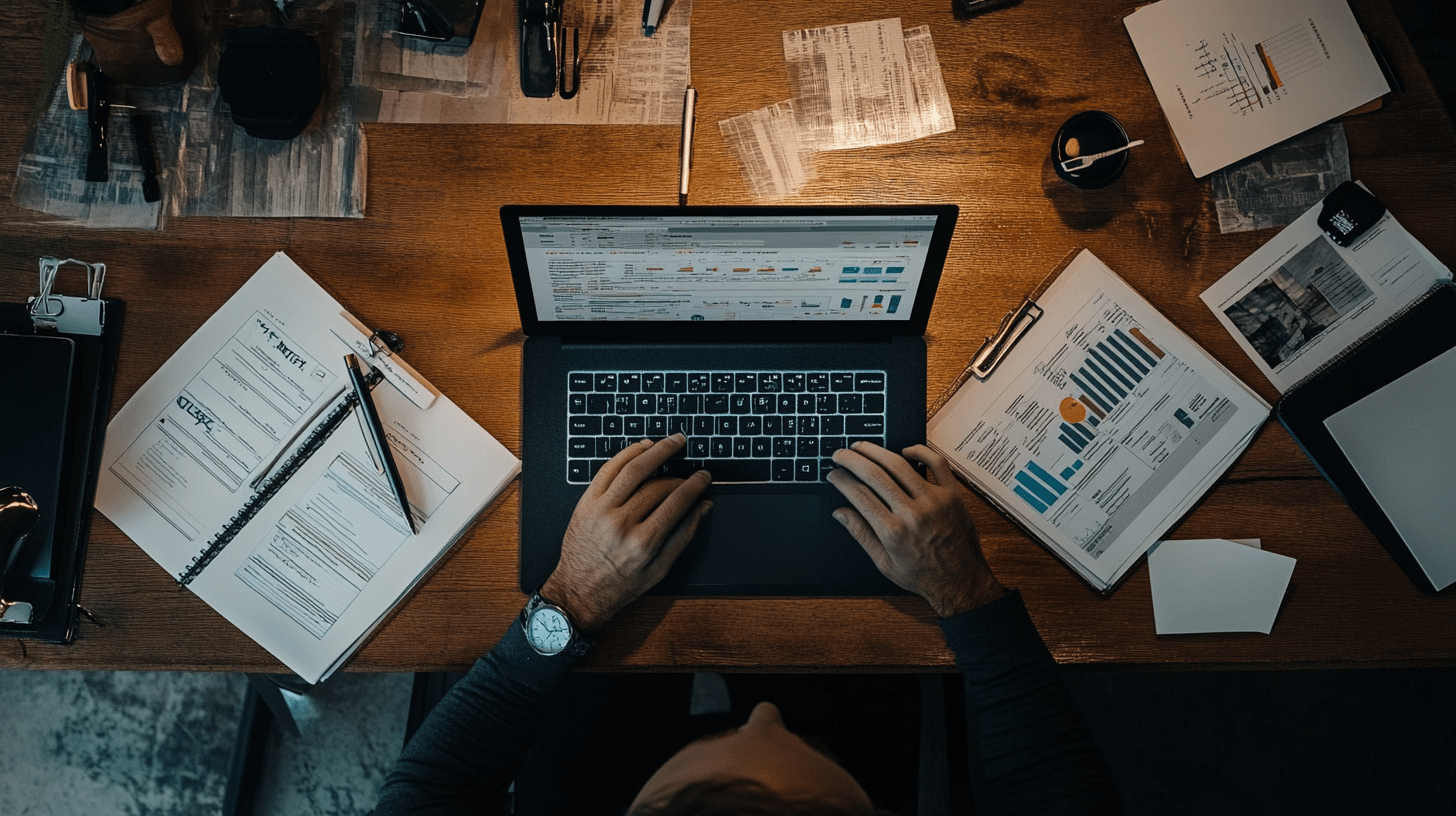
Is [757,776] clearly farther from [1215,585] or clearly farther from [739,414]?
[1215,585]

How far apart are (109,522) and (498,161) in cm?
64

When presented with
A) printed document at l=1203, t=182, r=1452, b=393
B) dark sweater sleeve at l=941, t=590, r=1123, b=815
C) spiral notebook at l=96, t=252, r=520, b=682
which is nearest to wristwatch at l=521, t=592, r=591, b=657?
spiral notebook at l=96, t=252, r=520, b=682

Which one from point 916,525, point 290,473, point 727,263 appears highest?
point 727,263

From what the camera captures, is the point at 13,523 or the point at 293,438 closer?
the point at 13,523

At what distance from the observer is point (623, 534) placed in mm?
937

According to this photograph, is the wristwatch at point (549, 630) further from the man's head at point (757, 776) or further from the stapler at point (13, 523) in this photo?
the stapler at point (13, 523)

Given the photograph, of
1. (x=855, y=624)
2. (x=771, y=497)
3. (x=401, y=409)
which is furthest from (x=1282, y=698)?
(x=401, y=409)

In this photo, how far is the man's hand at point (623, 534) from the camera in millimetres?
A: 940

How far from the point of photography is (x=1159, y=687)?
1681 millimetres

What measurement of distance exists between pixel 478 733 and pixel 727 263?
629mm

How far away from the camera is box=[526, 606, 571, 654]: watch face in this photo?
0.94 meters

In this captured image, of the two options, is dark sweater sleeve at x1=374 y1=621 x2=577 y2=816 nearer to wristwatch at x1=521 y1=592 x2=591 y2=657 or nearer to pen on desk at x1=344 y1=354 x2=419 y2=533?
wristwatch at x1=521 y1=592 x2=591 y2=657

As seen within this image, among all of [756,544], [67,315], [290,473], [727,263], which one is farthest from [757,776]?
[67,315]

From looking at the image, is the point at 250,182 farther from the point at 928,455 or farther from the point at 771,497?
the point at 928,455
